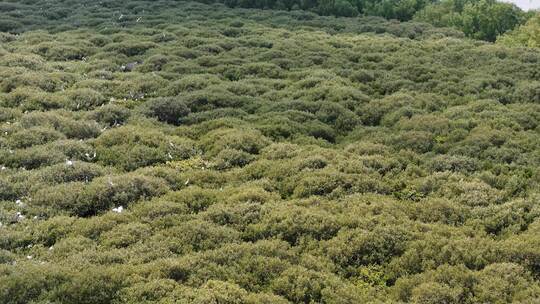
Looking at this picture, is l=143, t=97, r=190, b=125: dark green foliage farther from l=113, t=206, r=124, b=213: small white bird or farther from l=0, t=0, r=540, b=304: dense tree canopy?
l=113, t=206, r=124, b=213: small white bird

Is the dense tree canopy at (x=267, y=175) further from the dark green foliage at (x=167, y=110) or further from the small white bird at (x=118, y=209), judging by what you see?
the small white bird at (x=118, y=209)

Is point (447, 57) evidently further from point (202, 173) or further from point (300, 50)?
point (202, 173)

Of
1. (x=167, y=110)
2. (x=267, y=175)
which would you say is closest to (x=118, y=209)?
(x=267, y=175)

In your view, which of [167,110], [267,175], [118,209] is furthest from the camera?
[167,110]

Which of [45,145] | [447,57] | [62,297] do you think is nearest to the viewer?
[62,297]

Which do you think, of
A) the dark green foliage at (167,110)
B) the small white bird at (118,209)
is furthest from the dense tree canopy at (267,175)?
the small white bird at (118,209)

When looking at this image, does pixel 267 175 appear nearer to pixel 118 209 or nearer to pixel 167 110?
pixel 118 209

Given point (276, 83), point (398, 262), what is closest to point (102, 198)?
point (398, 262)

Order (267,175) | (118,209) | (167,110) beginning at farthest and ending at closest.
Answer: (167,110), (267,175), (118,209)

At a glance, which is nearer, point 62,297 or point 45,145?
point 62,297

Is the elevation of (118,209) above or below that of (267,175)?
below
